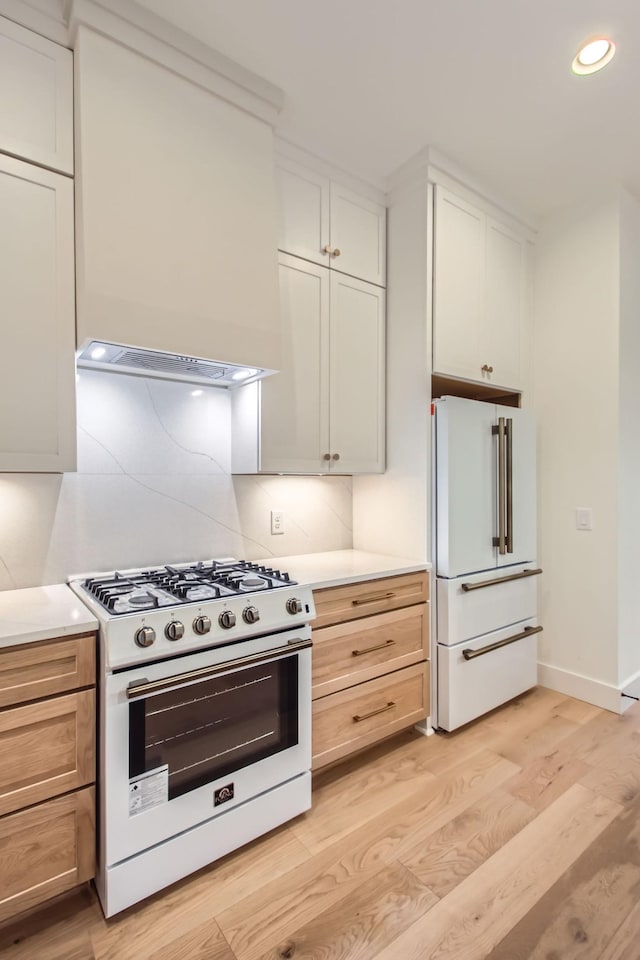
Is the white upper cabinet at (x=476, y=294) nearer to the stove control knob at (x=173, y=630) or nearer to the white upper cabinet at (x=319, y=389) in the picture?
the white upper cabinet at (x=319, y=389)

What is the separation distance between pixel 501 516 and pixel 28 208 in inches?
95.5

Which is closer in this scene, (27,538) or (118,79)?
(118,79)

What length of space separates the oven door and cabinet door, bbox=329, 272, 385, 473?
40.1 inches

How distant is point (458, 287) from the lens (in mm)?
2586

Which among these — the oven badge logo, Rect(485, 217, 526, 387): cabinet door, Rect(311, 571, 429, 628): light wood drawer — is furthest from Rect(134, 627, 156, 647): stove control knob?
Rect(485, 217, 526, 387): cabinet door

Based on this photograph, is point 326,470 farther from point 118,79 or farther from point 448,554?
point 118,79

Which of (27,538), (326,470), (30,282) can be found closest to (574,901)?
(326,470)

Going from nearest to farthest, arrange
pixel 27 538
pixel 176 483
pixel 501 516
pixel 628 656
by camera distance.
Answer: pixel 27 538, pixel 176 483, pixel 501 516, pixel 628 656

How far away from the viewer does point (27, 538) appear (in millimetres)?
1905

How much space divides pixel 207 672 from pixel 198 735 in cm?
22

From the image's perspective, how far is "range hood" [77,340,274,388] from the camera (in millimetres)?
1784

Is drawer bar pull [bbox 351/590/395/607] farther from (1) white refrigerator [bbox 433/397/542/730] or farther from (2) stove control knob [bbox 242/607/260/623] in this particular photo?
(2) stove control knob [bbox 242/607/260/623]

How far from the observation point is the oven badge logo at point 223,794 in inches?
63.7

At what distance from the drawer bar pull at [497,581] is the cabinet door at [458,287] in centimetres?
109
